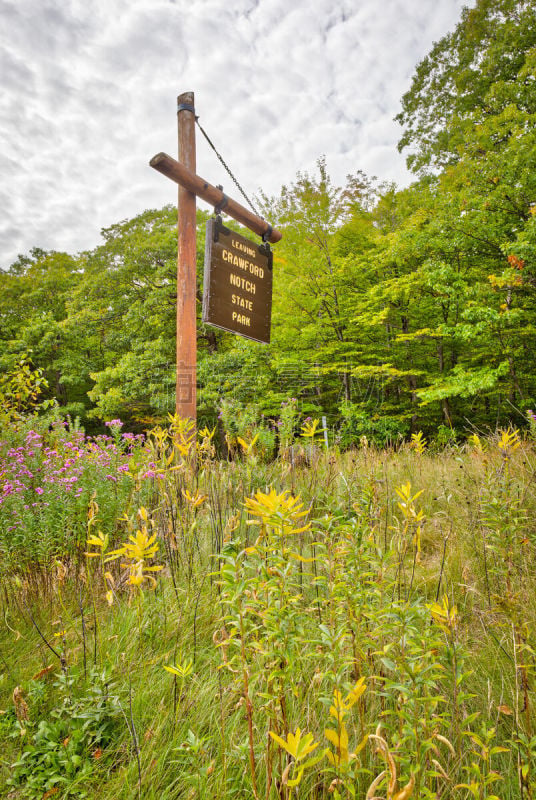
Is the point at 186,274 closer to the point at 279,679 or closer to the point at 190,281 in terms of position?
the point at 190,281

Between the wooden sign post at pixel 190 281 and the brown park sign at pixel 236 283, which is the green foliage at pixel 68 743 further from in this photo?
the brown park sign at pixel 236 283

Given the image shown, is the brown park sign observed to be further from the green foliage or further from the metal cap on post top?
the green foliage

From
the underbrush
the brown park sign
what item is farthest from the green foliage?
the brown park sign

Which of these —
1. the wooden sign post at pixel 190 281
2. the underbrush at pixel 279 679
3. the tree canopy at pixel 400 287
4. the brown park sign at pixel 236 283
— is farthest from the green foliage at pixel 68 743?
the tree canopy at pixel 400 287

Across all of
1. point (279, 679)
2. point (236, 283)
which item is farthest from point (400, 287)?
point (279, 679)

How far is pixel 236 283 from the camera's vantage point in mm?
3896

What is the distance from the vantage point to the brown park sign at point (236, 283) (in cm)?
363

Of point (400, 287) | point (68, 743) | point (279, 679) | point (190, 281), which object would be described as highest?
point (400, 287)

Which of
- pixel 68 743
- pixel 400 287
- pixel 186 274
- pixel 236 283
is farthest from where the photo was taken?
pixel 400 287

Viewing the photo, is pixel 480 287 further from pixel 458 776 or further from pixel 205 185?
pixel 458 776

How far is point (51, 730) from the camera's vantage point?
1.26 metres

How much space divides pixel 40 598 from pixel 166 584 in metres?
0.67

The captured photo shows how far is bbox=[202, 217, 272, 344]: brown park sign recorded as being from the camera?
3.63 m

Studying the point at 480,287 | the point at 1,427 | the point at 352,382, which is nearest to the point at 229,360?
the point at 352,382
